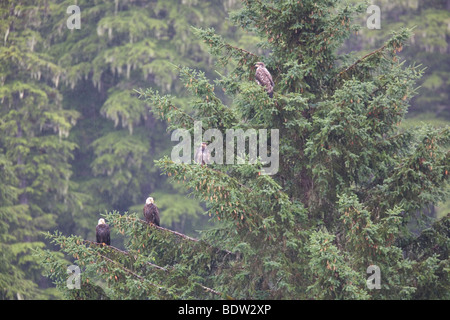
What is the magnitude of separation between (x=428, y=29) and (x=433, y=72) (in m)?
1.50

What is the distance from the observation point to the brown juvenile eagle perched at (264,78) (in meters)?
7.66

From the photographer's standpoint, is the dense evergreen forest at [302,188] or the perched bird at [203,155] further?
the perched bird at [203,155]

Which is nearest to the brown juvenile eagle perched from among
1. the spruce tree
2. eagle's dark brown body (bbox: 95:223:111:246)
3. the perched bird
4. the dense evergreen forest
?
the dense evergreen forest

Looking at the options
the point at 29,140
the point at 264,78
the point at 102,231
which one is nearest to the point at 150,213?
the point at 102,231

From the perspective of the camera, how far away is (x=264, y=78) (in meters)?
7.79

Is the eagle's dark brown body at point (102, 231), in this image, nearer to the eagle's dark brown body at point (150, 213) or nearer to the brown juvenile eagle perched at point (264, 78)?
the eagle's dark brown body at point (150, 213)

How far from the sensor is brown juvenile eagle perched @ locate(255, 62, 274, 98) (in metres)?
7.66

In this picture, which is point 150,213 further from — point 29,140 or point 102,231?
point 29,140

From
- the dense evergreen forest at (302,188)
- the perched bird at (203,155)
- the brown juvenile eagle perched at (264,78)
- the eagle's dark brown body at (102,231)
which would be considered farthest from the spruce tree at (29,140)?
the brown juvenile eagle perched at (264,78)

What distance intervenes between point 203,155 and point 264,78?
4.23 ft

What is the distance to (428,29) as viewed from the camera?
64.3 ft

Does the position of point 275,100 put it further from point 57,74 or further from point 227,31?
point 227,31

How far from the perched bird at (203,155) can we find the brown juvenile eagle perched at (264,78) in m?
1.07

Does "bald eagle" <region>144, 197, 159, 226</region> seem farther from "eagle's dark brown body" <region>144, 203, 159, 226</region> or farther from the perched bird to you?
the perched bird
